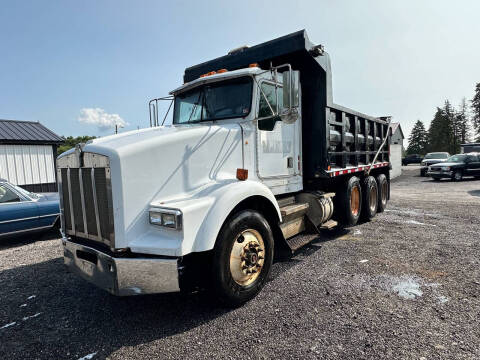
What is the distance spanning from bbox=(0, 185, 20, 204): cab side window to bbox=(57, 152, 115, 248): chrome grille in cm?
345

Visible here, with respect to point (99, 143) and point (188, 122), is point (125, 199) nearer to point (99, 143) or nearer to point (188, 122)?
point (99, 143)

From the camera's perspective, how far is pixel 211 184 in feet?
11.0

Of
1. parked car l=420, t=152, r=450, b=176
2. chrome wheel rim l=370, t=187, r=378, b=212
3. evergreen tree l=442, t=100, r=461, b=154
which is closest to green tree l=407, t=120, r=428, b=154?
evergreen tree l=442, t=100, r=461, b=154

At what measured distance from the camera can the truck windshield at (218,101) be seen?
3980 millimetres

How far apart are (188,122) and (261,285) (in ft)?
8.04

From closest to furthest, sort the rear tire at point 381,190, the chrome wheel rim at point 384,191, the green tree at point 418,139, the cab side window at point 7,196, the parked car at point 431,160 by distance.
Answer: the cab side window at point 7,196, the rear tire at point 381,190, the chrome wheel rim at point 384,191, the parked car at point 431,160, the green tree at point 418,139

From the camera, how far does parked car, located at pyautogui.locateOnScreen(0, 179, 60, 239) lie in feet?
18.9

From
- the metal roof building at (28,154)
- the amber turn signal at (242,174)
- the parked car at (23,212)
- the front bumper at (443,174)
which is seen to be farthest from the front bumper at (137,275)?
the front bumper at (443,174)

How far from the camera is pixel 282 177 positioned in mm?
4551

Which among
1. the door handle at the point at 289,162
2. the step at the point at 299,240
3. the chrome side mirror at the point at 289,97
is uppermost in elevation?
the chrome side mirror at the point at 289,97

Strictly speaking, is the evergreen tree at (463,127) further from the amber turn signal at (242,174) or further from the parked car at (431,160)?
the amber turn signal at (242,174)

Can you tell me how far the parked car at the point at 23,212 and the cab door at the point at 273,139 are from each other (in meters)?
4.68

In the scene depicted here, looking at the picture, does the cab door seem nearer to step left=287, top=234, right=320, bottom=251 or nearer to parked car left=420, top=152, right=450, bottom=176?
step left=287, top=234, right=320, bottom=251

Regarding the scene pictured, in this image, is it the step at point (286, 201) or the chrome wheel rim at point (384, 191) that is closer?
the step at point (286, 201)
